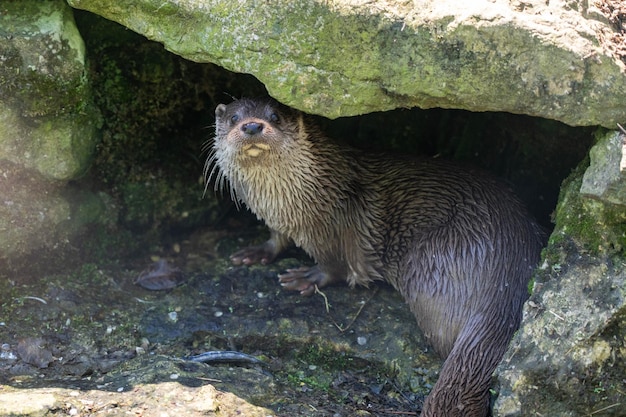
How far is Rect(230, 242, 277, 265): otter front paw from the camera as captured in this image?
13.3 feet

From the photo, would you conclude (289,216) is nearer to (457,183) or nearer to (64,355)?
(457,183)

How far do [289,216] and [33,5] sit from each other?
1.48 metres

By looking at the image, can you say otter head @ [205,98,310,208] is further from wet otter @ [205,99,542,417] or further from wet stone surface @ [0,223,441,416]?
wet stone surface @ [0,223,441,416]

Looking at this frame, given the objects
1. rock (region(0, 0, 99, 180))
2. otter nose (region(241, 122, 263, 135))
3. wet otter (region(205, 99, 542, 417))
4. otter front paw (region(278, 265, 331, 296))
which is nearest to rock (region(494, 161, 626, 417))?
wet otter (region(205, 99, 542, 417))

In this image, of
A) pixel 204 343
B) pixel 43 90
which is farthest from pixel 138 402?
pixel 43 90

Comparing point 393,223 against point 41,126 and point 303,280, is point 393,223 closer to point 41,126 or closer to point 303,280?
point 303,280

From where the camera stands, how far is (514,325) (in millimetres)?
3025

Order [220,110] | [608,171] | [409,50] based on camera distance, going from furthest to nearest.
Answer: [220,110]
[409,50]
[608,171]

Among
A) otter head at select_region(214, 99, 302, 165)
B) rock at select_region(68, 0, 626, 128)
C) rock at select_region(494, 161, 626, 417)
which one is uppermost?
rock at select_region(68, 0, 626, 128)

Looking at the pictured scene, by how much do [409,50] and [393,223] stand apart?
46.8 inches

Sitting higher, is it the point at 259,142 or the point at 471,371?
the point at 259,142

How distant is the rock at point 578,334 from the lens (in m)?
2.69

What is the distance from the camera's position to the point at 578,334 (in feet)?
8.87

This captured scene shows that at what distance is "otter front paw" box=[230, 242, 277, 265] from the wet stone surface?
0.16ft
